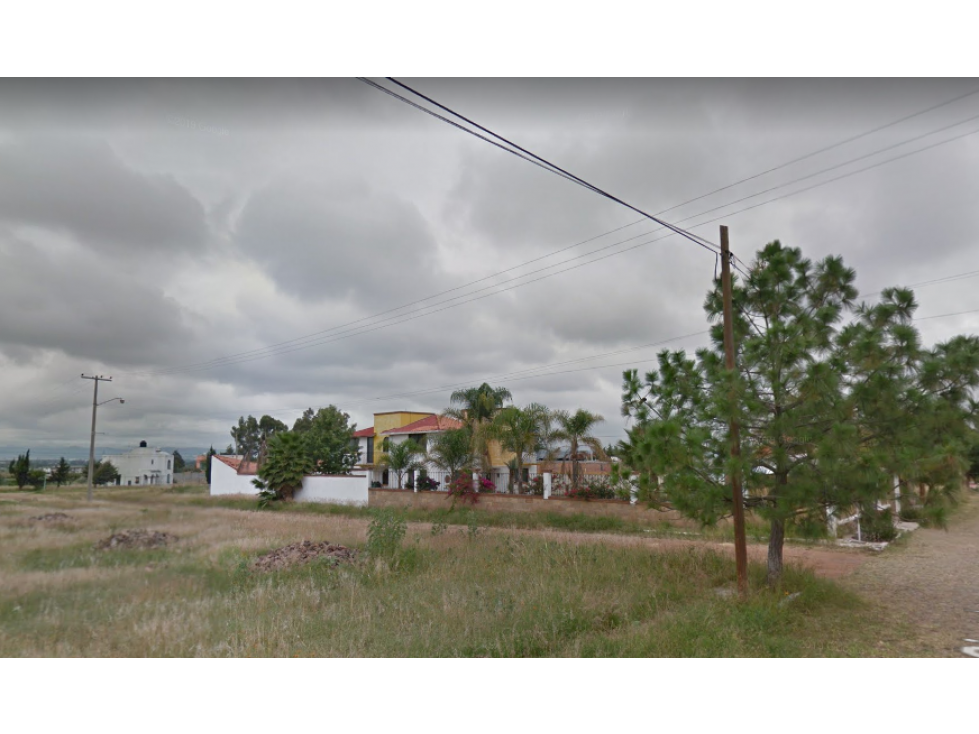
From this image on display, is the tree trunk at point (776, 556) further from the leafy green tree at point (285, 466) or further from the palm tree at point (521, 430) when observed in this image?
the palm tree at point (521, 430)

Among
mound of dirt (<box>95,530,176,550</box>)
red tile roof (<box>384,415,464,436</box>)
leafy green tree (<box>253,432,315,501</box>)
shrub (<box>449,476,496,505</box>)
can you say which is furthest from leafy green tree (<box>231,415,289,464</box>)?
red tile roof (<box>384,415,464,436</box>)

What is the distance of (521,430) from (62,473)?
16091mm

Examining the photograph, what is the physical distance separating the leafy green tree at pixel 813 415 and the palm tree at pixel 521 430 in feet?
39.9

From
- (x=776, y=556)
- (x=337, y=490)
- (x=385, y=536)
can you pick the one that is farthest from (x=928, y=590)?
(x=337, y=490)

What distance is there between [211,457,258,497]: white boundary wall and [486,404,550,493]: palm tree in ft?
42.2

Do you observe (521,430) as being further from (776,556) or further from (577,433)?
(776,556)

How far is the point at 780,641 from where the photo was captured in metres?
5.07

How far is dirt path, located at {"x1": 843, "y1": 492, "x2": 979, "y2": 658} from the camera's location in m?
5.44

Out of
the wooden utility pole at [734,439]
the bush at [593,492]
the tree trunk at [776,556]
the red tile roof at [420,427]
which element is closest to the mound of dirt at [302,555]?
the wooden utility pole at [734,439]

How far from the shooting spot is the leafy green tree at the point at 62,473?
374 centimetres

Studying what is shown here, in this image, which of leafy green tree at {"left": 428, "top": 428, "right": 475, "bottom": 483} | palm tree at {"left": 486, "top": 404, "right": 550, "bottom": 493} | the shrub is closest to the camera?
the shrub

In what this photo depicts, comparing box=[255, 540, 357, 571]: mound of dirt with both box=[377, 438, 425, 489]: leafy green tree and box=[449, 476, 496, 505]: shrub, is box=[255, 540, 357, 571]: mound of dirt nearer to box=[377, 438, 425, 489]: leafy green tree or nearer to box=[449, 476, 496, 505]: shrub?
box=[449, 476, 496, 505]: shrub

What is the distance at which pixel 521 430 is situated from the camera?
760 inches
